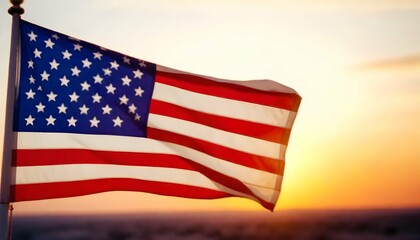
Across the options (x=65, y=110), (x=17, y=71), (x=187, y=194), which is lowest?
(x=187, y=194)

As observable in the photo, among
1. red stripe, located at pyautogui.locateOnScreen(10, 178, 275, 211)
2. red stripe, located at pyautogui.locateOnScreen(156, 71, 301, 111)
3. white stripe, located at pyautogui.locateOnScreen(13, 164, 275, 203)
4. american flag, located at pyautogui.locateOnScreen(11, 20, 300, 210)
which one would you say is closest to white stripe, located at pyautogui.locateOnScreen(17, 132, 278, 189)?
american flag, located at pyautogui.locateOnScreen(11, 20, 300, 210)

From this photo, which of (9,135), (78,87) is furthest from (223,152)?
(9,135)

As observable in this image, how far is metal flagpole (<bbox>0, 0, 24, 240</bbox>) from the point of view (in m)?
5.76

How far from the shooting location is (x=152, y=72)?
6844 mm

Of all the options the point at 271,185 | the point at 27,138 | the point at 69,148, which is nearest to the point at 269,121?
the point at 271,185

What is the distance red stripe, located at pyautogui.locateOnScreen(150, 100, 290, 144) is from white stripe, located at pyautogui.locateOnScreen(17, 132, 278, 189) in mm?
374

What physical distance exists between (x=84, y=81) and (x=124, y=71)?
0.48 metres

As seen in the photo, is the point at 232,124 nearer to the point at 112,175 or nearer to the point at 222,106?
the point at 222,106

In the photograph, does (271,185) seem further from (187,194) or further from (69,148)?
(69,148)

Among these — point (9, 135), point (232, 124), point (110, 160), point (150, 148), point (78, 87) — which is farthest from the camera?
point (232, 124)

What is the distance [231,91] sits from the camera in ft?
23.1

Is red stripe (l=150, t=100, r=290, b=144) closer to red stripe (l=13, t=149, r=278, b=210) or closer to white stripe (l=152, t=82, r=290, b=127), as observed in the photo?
white stripe (l=152, t=82, r=290, b=127)

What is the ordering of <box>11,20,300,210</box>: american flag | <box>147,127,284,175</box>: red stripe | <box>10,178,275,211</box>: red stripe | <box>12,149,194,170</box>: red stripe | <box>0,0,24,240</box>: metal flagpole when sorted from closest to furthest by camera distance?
<box>0,0,24,240</box>: metal flagpole < <box>10,178,275,211</box>: red stripe < <box>12,149,194,170</box>: red stripe < <box>11,20,300,210</box>: american flag < <box>147,127,284,175</box>: red stripe

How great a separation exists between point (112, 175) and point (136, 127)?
24.6 inches
